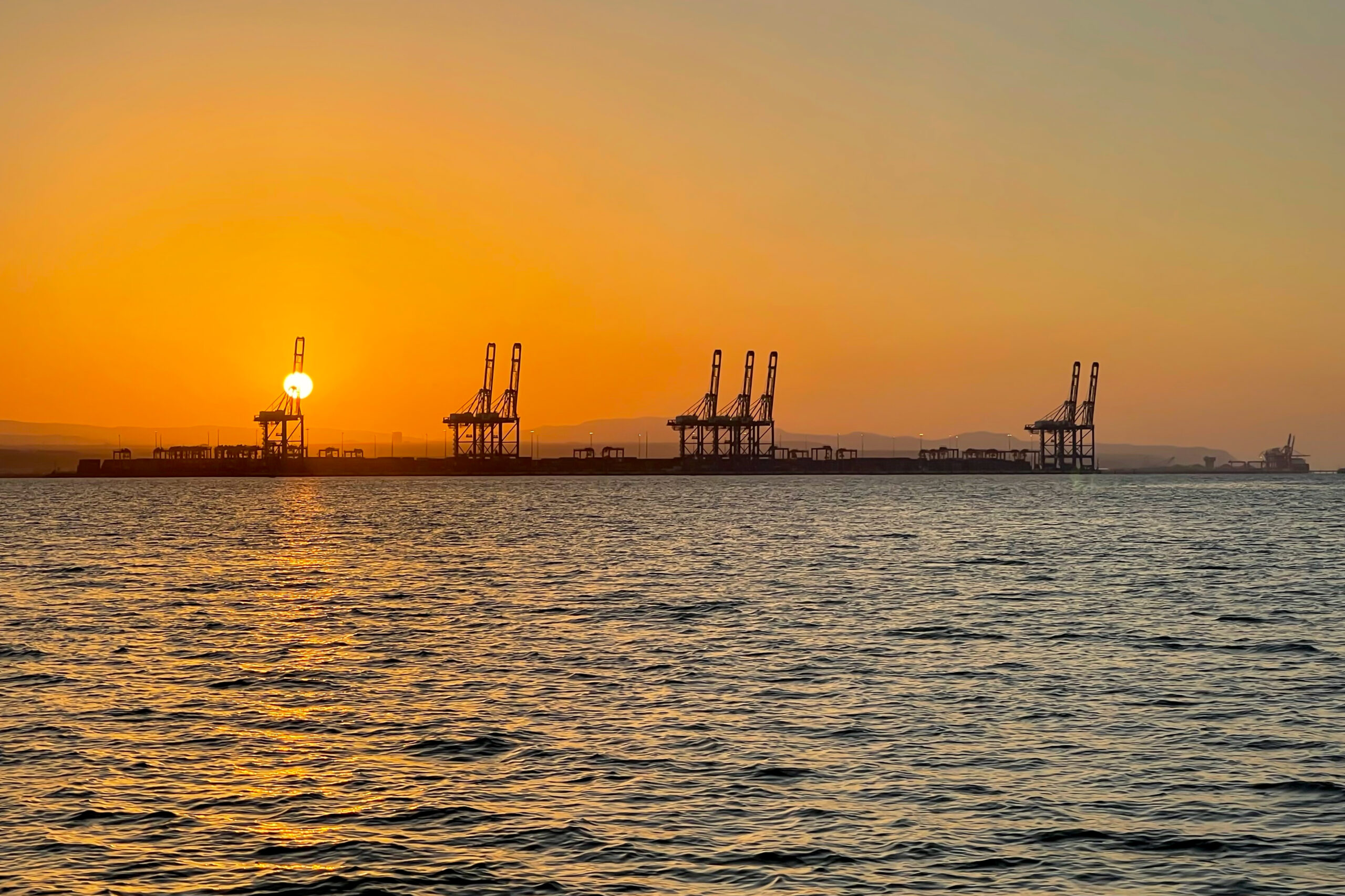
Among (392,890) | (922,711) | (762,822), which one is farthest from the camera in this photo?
(922,711)

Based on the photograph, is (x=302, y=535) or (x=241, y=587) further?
(x=302, y=535)

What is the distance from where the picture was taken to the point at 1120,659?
29.1 m

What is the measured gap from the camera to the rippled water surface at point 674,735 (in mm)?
14414

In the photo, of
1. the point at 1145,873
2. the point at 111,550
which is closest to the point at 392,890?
the point at 1145,873

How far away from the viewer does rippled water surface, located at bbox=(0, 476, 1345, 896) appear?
1441 cm

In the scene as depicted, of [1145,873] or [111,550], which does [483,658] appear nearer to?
[1145,873]

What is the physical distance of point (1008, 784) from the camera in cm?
1758

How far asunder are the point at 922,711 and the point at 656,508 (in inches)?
4507

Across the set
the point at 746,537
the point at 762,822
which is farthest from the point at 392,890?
the point at 746,537

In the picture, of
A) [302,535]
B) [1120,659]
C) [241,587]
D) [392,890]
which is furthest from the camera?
[302,535]

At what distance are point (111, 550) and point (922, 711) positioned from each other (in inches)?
2296

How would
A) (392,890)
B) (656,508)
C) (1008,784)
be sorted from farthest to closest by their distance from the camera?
(656,508), (1008,784), (392,890)

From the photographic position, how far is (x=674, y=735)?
2091 centimetres

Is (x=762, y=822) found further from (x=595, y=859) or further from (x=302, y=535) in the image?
(x=302, y=535)
